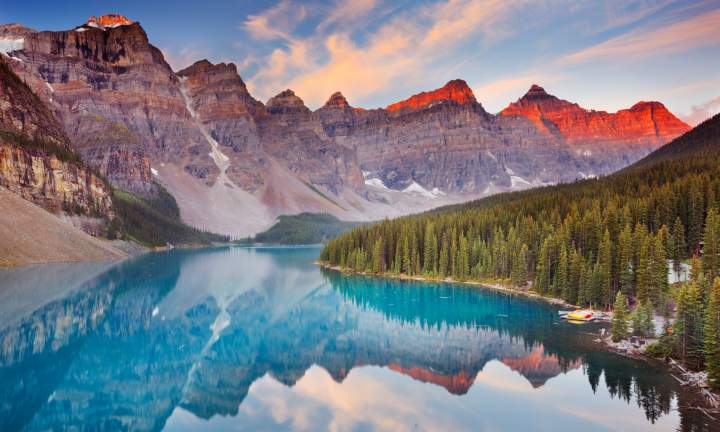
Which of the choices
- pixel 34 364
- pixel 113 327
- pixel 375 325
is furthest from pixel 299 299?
pixel 34 364

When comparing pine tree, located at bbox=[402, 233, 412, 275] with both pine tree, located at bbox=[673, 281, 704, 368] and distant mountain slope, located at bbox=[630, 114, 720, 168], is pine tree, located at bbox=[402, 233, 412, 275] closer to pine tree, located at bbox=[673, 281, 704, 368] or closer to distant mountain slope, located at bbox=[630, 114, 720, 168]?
distant mountain slope, located at bbox=[630, 114, 720, 168]

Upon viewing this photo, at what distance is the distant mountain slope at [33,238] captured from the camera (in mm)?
103375

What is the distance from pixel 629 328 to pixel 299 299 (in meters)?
47.5

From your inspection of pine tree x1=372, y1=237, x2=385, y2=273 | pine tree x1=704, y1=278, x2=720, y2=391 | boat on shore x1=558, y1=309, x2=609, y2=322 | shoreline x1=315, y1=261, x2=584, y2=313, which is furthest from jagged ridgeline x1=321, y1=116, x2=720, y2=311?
pine tree x1=704, y1=278, x2=720, y2=391

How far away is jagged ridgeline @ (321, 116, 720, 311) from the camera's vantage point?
59344 millimetres

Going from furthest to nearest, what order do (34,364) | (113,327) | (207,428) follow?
(113,327), (34,364), (207,428)

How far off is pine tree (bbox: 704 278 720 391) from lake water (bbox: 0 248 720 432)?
2.14 m

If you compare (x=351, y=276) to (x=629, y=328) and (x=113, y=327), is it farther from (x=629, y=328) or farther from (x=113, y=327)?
(x=629, y=328)

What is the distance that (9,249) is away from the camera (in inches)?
4013

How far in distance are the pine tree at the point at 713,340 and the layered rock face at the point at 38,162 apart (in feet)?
471

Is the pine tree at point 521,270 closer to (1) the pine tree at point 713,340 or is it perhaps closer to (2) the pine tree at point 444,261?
(2) the pine tree at point 444,261

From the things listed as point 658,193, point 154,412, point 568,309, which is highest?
point 658,193

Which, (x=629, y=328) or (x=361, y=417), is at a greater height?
(x=629, y=328)

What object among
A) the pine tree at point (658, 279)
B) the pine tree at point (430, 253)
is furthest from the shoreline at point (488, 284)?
the pine tree at point (658, 279)
